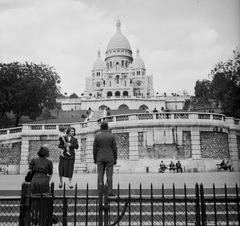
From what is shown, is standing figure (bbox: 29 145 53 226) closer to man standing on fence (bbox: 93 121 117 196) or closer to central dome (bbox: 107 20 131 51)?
man standing on fence (bbox: 93 121 117 196)

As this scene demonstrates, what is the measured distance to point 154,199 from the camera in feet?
16.0

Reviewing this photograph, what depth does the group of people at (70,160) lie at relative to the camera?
22.8 feet

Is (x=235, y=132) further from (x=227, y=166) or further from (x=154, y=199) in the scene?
(x=154, y=199)

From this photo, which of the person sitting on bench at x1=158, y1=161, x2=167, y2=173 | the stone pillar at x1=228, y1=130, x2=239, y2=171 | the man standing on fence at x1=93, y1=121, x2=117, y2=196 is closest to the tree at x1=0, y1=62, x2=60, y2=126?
the person sitting on bench at x1=158, y1=161, x2=167, y2=173

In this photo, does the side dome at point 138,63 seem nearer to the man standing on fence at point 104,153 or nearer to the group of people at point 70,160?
the group of people at point 70,160

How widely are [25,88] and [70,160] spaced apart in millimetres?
34200

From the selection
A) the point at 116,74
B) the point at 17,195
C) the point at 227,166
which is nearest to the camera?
the point at 17,195

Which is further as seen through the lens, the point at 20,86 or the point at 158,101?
the point at 158,101

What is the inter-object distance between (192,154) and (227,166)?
302 cm

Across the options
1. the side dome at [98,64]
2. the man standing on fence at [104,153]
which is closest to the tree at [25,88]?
the man standing on fence at [104,153]

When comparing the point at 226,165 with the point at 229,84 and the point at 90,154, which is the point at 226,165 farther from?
the point at 229,84

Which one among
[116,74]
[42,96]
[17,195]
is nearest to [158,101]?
[116,74]

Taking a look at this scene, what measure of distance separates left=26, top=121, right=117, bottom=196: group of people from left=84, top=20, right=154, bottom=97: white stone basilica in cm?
8202

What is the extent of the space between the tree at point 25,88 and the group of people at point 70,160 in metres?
32.4
